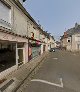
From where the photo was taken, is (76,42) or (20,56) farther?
(76,42)

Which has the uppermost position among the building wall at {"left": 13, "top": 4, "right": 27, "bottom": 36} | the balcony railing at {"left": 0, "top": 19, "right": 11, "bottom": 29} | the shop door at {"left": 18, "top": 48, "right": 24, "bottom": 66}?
the building wall at {"left": 13, "top": 4, "right": 27, "bottom": 36}

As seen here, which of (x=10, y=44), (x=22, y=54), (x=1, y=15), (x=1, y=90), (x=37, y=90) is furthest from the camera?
(x=22, y=54)

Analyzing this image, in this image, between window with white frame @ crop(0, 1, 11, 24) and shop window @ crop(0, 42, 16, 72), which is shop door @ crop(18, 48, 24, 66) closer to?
shop window @ crop(0, 42, 16, 72)

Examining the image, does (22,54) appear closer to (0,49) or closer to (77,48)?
(0,49)

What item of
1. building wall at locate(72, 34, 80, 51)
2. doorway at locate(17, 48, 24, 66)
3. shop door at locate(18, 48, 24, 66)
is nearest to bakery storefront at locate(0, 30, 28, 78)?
doorway at locate(17, 48, 24, 66)

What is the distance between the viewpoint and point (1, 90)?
9.08m

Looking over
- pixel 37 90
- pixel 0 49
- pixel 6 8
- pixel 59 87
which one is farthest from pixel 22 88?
pixel 6 8

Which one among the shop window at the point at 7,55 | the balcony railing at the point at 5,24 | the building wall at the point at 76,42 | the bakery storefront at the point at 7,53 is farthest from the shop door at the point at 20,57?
the building wall at the point at 76,42

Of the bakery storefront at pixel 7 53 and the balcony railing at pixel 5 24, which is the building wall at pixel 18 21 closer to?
the bakery storefront at pixel 7 53

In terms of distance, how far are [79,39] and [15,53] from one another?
59.2 m

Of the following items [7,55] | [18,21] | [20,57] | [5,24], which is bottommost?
[20,57]

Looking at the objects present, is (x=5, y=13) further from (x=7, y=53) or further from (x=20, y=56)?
(x=20, y=56)

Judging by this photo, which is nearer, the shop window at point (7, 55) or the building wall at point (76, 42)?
the shop window at point (7, 55)

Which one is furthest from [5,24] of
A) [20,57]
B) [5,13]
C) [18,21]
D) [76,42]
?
[76,42]
